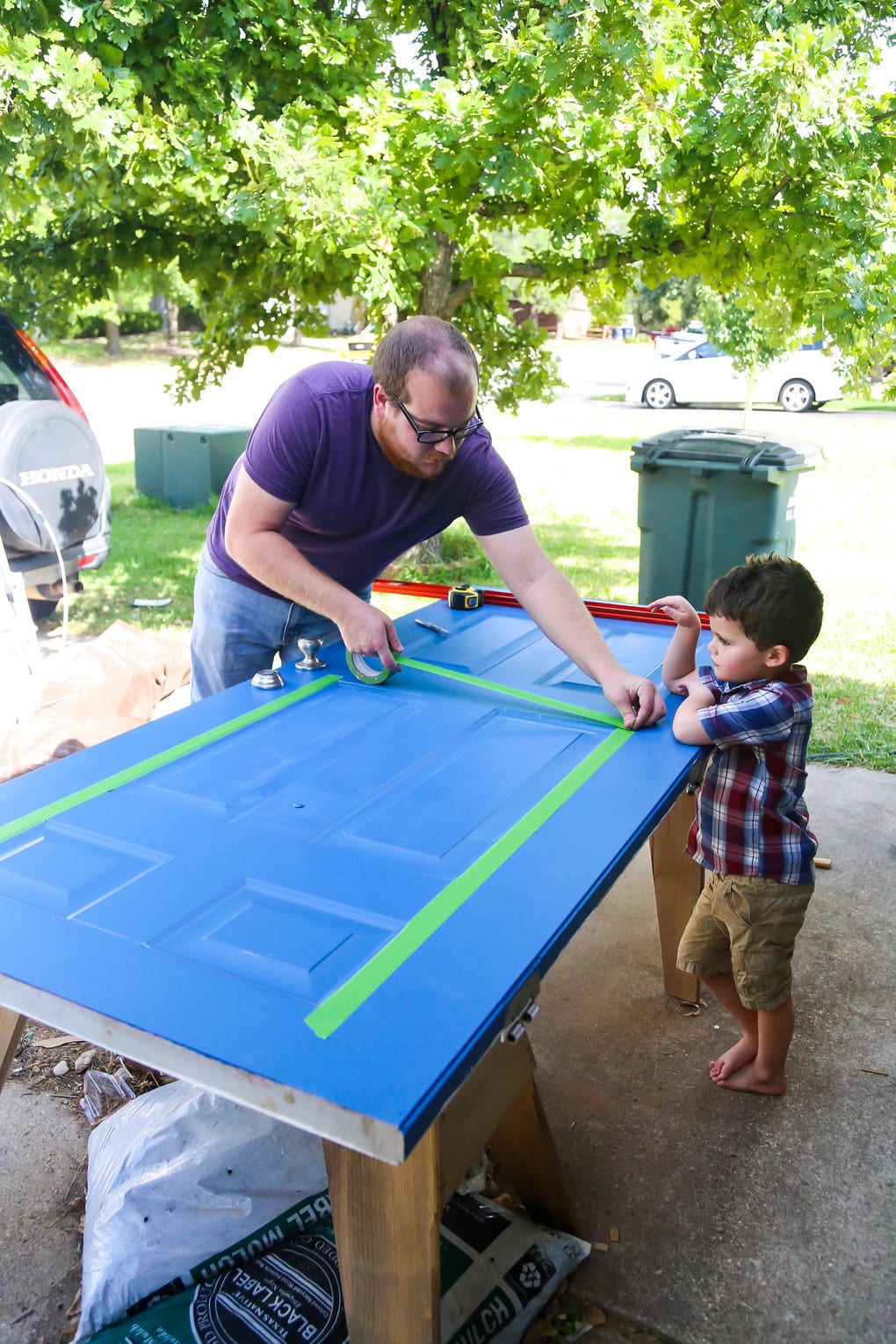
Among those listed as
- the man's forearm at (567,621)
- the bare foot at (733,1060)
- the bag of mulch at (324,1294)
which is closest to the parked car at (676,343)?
the man's forearm at (567,621)

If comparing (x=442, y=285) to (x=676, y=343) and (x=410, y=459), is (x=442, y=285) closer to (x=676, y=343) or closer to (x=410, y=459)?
(x=410, y=459)

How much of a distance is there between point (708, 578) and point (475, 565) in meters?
2.75

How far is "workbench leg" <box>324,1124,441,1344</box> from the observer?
1.47 m

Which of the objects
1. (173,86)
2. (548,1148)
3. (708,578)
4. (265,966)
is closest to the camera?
(265,966)

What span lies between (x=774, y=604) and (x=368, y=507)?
3.65 ft

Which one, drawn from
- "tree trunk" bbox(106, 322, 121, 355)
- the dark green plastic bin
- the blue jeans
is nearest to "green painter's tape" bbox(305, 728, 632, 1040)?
the blue jeans

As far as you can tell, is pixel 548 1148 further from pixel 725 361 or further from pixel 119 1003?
pixel 725 361

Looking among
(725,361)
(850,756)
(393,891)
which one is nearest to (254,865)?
(393,891)

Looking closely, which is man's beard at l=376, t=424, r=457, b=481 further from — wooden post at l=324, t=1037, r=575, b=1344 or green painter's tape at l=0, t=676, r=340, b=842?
wooden post at l=324, t=1037, r=575, b=1344

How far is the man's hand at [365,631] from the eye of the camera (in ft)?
8.38

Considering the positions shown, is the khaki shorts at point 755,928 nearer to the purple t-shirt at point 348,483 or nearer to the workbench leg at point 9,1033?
the purple t-shirt at point 348,483

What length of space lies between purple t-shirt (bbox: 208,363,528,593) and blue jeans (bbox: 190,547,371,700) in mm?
52

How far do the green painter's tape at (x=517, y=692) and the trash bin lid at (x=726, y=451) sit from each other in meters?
3.03

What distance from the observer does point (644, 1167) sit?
7.76 ft
